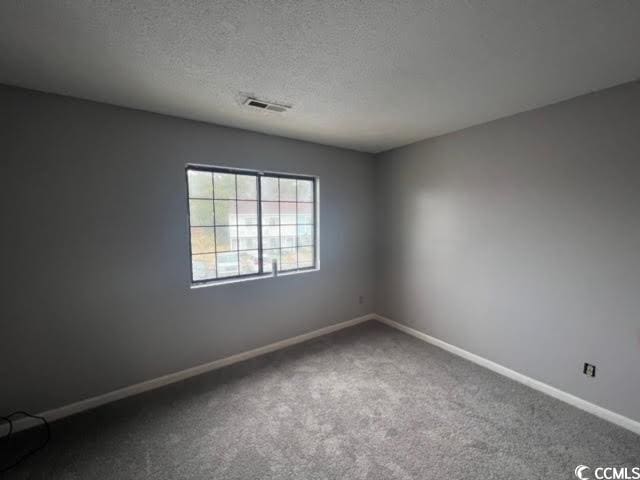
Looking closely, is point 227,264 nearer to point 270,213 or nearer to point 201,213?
point 201,213

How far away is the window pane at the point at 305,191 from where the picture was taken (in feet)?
10.7

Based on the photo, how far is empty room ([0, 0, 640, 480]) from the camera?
1400 millimetres

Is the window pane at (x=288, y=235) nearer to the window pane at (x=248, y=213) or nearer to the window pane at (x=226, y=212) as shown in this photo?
the window pane at (x=248, y=213)

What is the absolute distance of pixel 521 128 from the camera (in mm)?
2332

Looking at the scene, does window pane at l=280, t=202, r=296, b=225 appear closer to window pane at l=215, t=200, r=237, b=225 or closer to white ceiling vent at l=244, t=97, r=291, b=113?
window pane at l=215, t=200, r=237, b=225

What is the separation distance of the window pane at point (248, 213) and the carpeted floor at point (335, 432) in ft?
4.94

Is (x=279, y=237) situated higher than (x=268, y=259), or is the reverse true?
(x=279, y=237)

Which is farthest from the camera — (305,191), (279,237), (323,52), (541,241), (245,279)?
(305,191)

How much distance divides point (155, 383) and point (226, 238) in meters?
1.44

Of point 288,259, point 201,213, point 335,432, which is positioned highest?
point 201,213

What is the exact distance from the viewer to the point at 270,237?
307 centimetres

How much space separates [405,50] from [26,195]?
2631mm
